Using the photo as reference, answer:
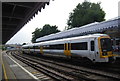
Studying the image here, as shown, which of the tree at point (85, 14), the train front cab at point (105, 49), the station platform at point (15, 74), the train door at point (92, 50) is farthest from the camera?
the tree at point (85, 14)

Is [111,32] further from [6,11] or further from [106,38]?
[6,11]

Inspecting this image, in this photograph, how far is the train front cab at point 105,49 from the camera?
38.0ft

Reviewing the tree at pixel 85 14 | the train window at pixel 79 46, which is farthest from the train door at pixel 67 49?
the tree at pixel 85 14

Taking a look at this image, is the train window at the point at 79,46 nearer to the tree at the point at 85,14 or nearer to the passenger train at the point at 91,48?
the passenger train at the point at 91,48

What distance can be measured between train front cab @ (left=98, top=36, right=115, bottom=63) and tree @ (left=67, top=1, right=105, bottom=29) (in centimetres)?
3207

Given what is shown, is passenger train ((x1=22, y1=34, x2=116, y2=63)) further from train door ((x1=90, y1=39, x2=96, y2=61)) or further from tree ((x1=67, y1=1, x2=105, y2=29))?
tree ((x1=67, y1=1, x2=105, y2=29))

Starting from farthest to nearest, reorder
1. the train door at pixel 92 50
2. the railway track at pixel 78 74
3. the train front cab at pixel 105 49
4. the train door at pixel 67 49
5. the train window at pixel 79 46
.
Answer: the train door at pixel 67 49
the train window at pixel 79 46
the train door at pixel 92 50
the train front cab at pixel 105 49
the railway track at pixel 78 74

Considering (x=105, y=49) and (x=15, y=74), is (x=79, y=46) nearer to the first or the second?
(x=105, y=49)

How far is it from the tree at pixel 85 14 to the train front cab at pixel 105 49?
32.1 meters

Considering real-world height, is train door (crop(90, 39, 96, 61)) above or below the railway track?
above

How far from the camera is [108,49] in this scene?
1224 cm

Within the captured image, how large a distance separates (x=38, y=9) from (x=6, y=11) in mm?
3133

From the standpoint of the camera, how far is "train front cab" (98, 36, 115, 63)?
38.0 ft

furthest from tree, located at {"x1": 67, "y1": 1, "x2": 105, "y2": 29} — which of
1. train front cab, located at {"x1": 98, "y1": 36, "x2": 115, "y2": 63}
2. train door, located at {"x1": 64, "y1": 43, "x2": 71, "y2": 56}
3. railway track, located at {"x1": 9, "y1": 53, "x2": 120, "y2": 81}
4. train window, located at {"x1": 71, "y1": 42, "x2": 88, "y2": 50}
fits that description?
railway track, located at {"x1": 9, "y1": 53, "x2": 120, "y2": 81}
